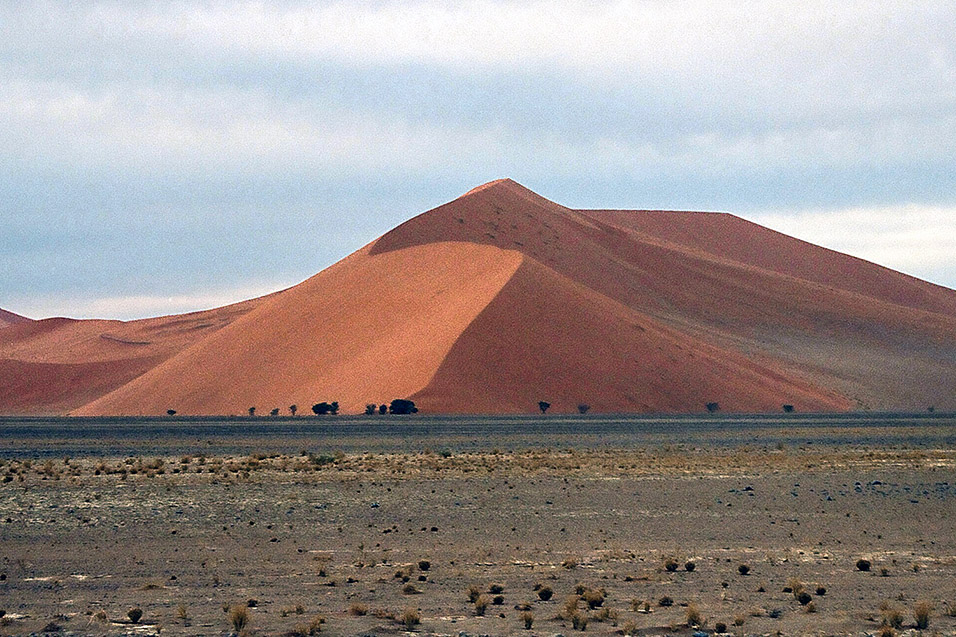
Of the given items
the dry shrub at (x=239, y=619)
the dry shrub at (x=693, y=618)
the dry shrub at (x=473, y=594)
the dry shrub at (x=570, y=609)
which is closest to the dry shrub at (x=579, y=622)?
the dry shrub at (x=570, y=609)

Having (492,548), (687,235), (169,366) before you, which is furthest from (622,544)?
(687,235)

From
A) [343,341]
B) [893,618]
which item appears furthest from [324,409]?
[893,618]

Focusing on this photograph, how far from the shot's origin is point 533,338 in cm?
8581

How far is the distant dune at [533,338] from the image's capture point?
8312 centimetres

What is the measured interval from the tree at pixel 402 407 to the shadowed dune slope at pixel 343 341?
3.83m

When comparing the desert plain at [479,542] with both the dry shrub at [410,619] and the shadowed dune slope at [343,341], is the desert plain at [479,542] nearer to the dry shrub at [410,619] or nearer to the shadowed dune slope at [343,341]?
the dry shrub at [410,619]

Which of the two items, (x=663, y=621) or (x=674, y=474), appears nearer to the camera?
(x=663, y=621)

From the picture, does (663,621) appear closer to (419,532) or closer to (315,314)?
(419,532)

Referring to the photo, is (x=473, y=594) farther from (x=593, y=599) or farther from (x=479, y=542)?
(x=479, y=542)

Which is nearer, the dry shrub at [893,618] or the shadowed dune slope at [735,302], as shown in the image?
the dry shrub at [893,618]

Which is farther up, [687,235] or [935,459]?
[687,235]

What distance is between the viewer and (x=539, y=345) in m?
85.2

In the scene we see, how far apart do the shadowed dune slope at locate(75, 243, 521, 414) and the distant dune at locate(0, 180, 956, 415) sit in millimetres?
201

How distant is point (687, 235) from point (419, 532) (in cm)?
14303
